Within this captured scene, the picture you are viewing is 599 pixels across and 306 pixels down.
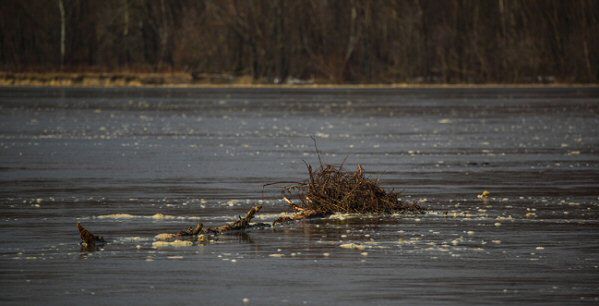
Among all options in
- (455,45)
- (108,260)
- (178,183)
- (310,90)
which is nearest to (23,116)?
(178,183)

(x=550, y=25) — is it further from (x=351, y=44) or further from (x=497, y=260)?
(x=497, y=260)

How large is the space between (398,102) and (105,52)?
1665 inches

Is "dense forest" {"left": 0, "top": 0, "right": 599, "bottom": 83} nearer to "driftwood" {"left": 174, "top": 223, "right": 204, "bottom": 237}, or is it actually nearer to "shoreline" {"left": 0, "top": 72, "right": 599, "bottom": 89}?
"shoreline" {"left": 0, "top": 72, "right": 599, "bottom": 89}

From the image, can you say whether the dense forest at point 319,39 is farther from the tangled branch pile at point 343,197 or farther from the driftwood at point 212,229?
the driftwood at point 212,229

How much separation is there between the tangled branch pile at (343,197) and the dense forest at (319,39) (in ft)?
274

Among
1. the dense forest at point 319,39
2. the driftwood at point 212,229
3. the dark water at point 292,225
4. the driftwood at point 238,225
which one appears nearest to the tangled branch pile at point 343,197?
the dark water at point 292,225

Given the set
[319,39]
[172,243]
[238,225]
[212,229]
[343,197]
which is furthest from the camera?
[319,39]

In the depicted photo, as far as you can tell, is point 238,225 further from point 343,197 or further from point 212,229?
point 343,197

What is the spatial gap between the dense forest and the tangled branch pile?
274ft

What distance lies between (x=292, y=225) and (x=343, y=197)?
3.83ft

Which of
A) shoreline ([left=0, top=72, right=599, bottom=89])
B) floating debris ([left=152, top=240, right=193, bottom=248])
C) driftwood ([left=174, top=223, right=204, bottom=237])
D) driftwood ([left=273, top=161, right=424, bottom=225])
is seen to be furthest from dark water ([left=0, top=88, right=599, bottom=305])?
shoreline ([left=0, top=72, right=599, bottom=89])

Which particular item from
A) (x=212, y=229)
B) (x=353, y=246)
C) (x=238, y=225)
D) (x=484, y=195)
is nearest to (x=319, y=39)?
(x=484, y=195)

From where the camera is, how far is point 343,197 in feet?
60.6

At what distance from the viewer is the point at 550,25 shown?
340 ft
